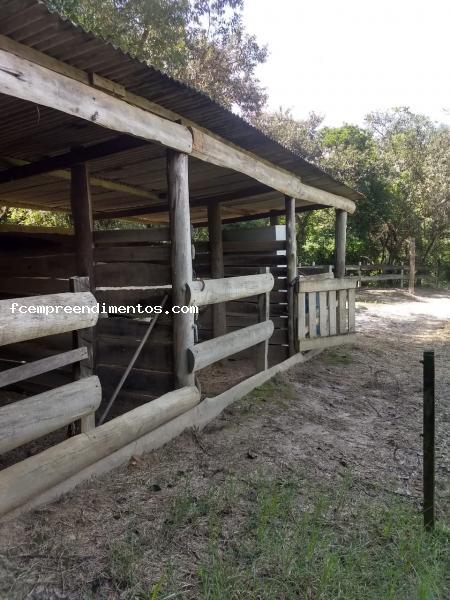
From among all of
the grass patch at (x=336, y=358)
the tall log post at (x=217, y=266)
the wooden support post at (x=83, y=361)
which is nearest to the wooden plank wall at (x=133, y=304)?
the wooden support post at (x=83, y=361)

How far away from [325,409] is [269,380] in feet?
3.24

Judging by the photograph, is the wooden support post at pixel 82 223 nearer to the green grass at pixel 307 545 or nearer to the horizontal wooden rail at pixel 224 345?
the horizontal wooden rail at pixel 224 345

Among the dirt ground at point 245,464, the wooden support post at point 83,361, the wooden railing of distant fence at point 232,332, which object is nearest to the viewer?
the dirt ground at point 245,464

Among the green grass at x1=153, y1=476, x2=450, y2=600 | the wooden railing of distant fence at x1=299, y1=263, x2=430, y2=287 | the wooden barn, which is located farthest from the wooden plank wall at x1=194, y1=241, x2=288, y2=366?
the wooden railing of distant fence at x1=299, y1=263, x2=430, y2=287

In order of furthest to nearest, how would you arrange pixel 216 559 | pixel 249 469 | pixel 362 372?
pixel 362 372 < pixel 249 469 < pixel 216 559

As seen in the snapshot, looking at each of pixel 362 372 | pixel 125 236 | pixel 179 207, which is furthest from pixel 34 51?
pixel 362 372

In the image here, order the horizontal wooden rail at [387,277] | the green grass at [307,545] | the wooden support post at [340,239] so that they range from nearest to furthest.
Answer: the green grass at [307,545] → the wooden support post at [340,239] → the horizontal wooden rail at [387,277]

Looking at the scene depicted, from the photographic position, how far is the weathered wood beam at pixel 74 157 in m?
4.00

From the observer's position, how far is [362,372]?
6.41 metres

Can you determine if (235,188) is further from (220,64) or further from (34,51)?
(220,64)

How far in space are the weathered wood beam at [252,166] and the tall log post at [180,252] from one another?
0.27m

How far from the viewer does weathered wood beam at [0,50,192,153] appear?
8.27 ft

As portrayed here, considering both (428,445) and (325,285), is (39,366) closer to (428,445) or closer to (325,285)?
(428,445)

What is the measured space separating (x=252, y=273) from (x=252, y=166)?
240cm
